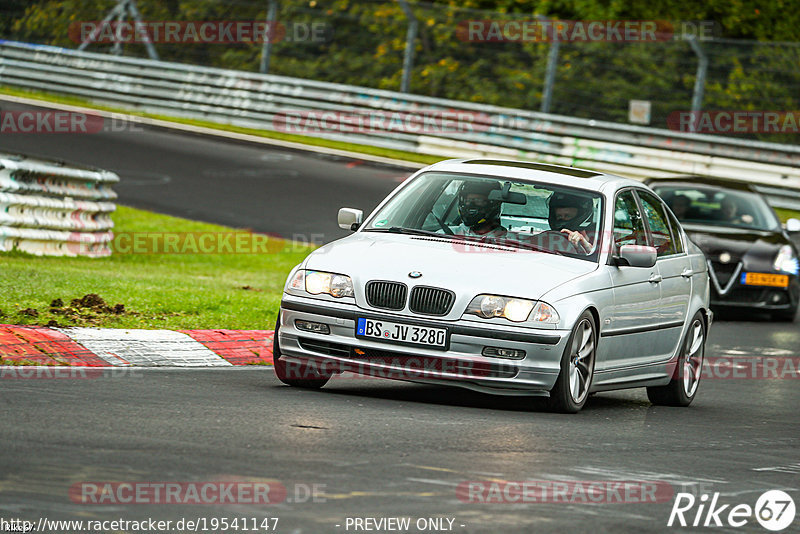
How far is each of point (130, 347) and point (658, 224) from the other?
12.8ft

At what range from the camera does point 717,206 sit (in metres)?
18.0

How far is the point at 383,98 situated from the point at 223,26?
20.7 ft

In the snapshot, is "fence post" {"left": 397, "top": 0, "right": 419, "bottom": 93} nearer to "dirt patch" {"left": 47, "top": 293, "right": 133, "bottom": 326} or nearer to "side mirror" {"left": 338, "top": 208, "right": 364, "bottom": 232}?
"dirt patch" {"left": 47, "top": 293, "right": 133, "bottom": 326}

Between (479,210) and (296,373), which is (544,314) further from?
(296,373)

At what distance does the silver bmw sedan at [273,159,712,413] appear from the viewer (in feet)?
29.2

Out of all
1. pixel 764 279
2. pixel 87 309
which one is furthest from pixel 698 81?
pixel 87 309

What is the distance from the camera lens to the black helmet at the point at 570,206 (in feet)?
32.8

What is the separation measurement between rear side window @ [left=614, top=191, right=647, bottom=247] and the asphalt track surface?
3.82 ft

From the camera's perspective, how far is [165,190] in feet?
77.5

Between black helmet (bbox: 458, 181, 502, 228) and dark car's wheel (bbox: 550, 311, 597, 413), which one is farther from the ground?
black helmet (bbox: 458, 181, 502, 228)

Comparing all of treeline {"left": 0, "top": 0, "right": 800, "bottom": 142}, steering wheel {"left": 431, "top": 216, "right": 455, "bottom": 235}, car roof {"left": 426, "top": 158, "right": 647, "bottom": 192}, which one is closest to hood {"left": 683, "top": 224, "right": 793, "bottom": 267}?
car roof {"left": 426, "top": 158, "right": 647, "bottom": 192}

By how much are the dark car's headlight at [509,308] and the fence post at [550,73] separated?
2051cm

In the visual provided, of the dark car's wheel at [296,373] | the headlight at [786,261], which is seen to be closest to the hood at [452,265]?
the dark car's wheel at [296,373]

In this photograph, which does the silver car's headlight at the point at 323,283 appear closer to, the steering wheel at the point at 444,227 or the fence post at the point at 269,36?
the steering wheel at the point at 444,227
